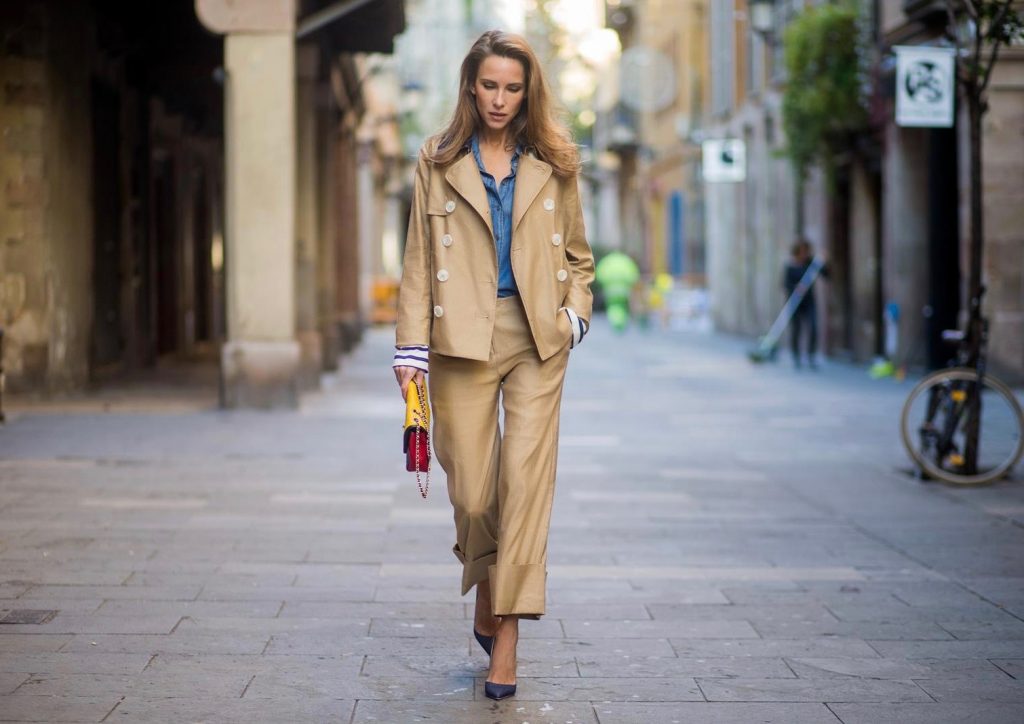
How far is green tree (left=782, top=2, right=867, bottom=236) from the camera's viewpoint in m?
21.0

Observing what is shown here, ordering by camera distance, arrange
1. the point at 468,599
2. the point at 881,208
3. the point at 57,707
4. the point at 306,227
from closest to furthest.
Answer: the point at 57,707 < the point at 468,599 < the point at 306,227 < the point at 881,208

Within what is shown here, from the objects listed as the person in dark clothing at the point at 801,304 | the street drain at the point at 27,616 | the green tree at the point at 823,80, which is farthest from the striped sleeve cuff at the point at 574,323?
the green tree at the point at 823,80

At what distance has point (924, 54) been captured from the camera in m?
12.8

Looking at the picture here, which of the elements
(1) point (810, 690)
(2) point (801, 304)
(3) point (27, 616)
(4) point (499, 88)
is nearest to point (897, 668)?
(1) point (810, 690)

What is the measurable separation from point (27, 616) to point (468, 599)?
5.24ft

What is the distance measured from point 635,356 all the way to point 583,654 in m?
19.3

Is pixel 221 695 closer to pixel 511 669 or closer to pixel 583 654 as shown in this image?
pixel 511 669

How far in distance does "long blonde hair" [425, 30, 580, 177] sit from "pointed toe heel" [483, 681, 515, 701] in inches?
59.0

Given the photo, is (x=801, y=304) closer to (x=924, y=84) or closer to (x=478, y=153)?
(x=924, y=84)

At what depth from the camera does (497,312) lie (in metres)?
4.65

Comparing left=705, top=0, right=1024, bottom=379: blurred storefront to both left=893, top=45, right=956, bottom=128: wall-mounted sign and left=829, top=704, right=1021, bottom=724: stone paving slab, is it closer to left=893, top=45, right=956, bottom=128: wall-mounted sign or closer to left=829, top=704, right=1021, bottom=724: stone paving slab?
left=893, top=45, right=956, bottom=128: wall-mounted sign

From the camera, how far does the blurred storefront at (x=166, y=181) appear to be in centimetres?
1360

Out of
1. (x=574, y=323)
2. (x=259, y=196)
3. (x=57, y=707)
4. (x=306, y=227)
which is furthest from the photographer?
(x=306, y=227)

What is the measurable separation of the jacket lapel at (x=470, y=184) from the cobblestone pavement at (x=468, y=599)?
1403 mm
